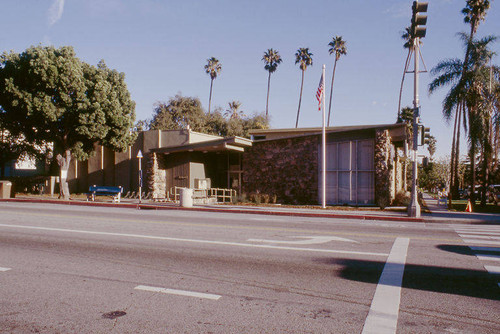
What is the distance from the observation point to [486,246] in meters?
9.50

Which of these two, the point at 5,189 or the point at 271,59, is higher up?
the point at 271,59

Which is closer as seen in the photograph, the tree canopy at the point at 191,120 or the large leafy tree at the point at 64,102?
the large leafy tree at the point at 64,102

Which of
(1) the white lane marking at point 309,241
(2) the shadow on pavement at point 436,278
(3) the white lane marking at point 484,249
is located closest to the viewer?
(2) the shadow on pavement at point 436,278

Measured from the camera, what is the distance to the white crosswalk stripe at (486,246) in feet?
23.9

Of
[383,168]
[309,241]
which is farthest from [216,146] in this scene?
[309,241]

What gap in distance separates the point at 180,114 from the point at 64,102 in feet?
101

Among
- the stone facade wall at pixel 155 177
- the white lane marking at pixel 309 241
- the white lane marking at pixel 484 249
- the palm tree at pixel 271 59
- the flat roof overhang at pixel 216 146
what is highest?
the palm tree at pixel 271 59

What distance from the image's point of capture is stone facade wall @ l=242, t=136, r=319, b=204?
25.4 m

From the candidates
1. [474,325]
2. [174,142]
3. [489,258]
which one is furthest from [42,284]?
[174,142]

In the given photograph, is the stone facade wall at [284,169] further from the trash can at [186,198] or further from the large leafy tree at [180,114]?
the large leafy tree at [180,114]

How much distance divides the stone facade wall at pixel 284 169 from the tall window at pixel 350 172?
0.96m

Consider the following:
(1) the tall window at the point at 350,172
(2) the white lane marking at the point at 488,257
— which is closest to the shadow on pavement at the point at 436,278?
(2) the white lane marking at the point at 488,257

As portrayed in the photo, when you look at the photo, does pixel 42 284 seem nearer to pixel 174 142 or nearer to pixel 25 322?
pixel 25 322

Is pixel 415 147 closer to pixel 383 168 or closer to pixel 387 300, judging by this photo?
pixel 383 168
